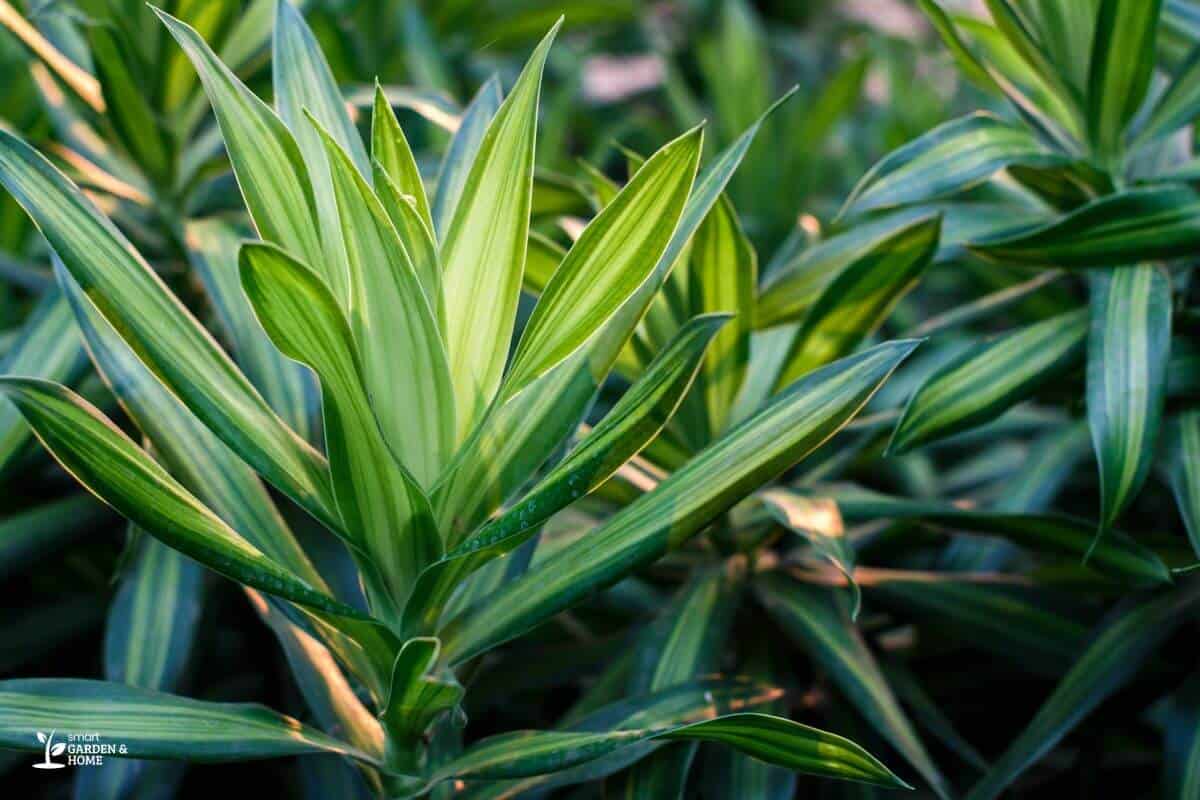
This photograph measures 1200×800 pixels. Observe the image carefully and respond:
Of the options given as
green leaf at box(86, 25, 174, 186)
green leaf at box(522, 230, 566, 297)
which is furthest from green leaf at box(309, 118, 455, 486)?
green leaf at box(86, 25, 174, 186)

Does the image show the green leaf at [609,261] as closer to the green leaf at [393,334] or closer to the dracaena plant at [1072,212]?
the green leaf at [393,334]

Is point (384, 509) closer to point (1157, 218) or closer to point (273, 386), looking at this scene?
point (273, 386)

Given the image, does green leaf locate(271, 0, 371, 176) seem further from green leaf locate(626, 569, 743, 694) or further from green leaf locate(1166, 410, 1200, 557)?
green leaf locate(1166, 410, 1200, 557)

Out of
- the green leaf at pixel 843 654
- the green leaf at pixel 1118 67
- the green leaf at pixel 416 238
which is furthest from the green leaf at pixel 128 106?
the green leaf at pixel 1118 67

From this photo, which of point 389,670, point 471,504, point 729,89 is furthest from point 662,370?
point 729,89

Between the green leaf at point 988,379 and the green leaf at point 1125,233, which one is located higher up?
the green leaf at point 1125,233

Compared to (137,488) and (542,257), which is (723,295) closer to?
(542,257)
